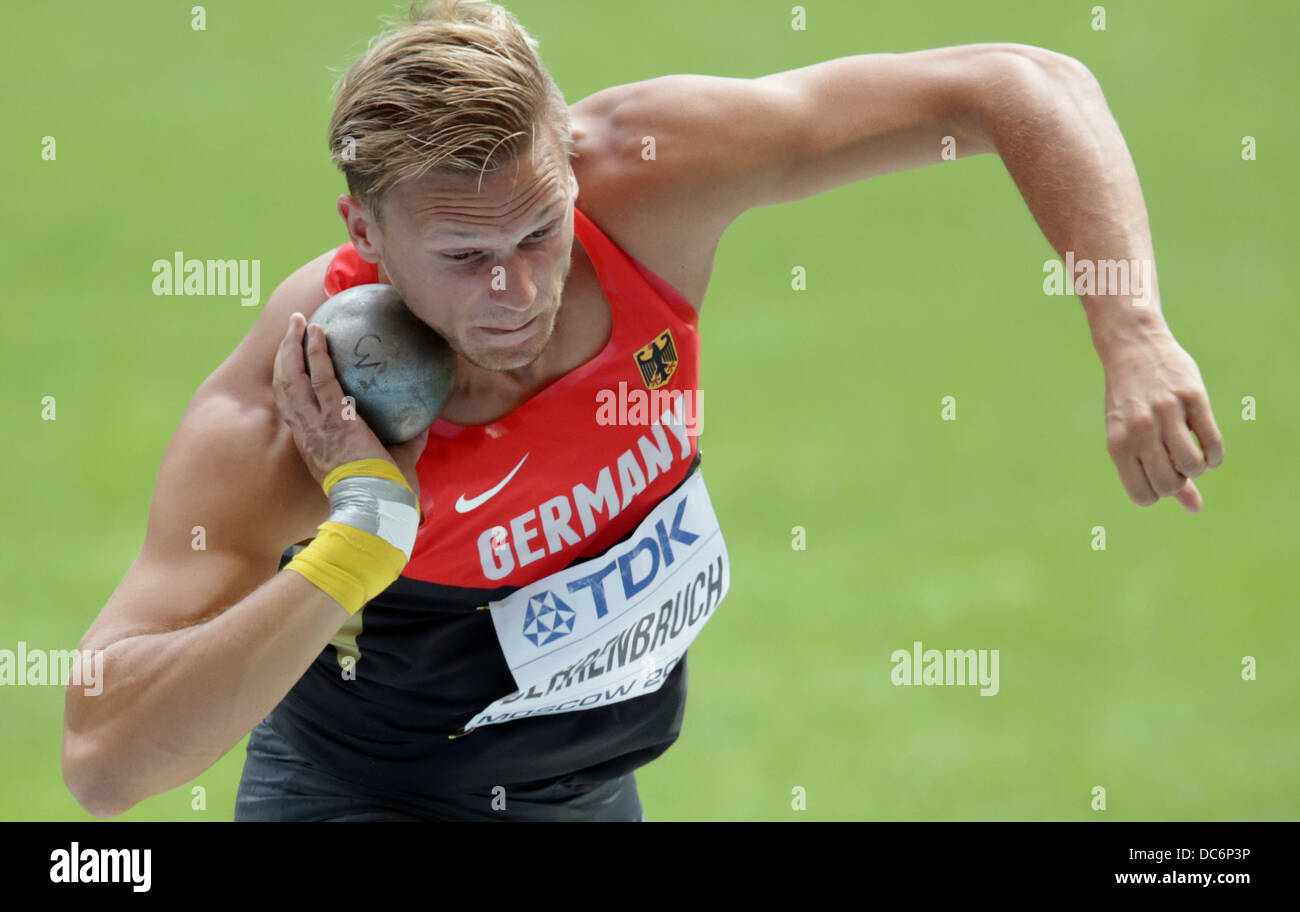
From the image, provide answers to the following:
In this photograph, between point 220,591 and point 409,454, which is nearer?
point 220,591

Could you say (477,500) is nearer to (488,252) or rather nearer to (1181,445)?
(488,252)

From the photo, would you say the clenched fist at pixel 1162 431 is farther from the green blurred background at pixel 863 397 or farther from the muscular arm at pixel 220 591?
the green blurred background at pixel 863 397

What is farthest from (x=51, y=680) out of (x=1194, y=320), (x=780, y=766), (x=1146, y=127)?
(x=1146, y=127)

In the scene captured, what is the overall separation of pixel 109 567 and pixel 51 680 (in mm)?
691

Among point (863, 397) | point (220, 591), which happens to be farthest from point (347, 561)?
point (863, 397)

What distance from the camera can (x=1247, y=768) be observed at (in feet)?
21.5

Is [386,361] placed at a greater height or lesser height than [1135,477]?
greater

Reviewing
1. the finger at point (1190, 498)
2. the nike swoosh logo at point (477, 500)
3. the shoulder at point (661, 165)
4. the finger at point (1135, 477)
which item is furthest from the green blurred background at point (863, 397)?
the finger at point (1135, 477)

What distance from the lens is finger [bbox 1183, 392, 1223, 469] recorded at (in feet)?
9.00

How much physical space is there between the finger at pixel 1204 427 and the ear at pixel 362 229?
1.49m

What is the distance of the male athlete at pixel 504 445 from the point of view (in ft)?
9.54

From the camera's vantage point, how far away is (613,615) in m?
3.38

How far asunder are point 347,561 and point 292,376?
364 mm

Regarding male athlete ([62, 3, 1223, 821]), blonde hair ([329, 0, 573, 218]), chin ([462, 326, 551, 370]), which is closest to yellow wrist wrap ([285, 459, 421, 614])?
male athlete ([62, 3, 1223, 821])
